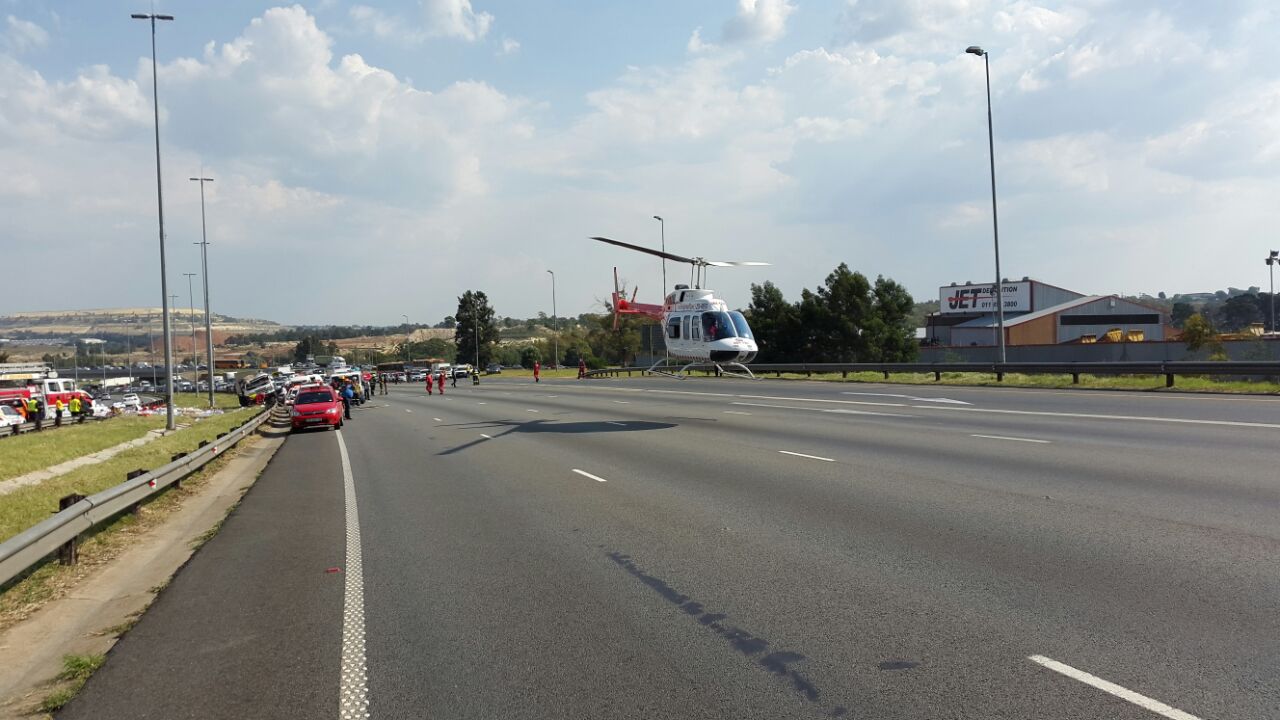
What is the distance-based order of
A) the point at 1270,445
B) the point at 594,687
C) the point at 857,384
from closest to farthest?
the point at 594,687, the point at 1270,445, the point at 857,384

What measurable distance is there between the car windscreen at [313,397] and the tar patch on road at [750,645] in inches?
1053

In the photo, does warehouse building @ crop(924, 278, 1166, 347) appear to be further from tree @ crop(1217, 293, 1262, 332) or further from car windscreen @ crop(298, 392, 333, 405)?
tree @ crop(1217, 293, 1262, 332)

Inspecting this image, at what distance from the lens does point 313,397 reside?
1270 inches

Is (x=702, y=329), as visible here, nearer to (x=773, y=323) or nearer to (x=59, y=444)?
(x=59, y=444)

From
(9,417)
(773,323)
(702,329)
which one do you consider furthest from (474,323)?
(702,329)

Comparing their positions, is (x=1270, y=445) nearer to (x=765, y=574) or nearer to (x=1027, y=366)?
(x=765, y=574)

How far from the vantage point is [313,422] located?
31.1 meters

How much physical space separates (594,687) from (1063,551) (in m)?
4.85

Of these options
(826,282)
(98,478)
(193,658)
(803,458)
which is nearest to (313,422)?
(98,478)

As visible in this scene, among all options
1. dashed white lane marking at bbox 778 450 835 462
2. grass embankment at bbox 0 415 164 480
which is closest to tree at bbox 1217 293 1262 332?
dashed white lane marking at bbox 778 450 835 462

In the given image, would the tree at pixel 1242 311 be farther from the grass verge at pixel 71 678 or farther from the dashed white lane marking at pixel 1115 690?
the grass verge at pixel 71 678

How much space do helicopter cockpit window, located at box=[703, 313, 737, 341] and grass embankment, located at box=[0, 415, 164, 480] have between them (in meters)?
16.9

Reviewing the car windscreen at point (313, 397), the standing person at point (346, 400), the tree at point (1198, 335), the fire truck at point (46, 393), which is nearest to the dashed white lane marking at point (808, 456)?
the car windscreen at point (313, 397)

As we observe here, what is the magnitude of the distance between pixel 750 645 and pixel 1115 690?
205 cm
